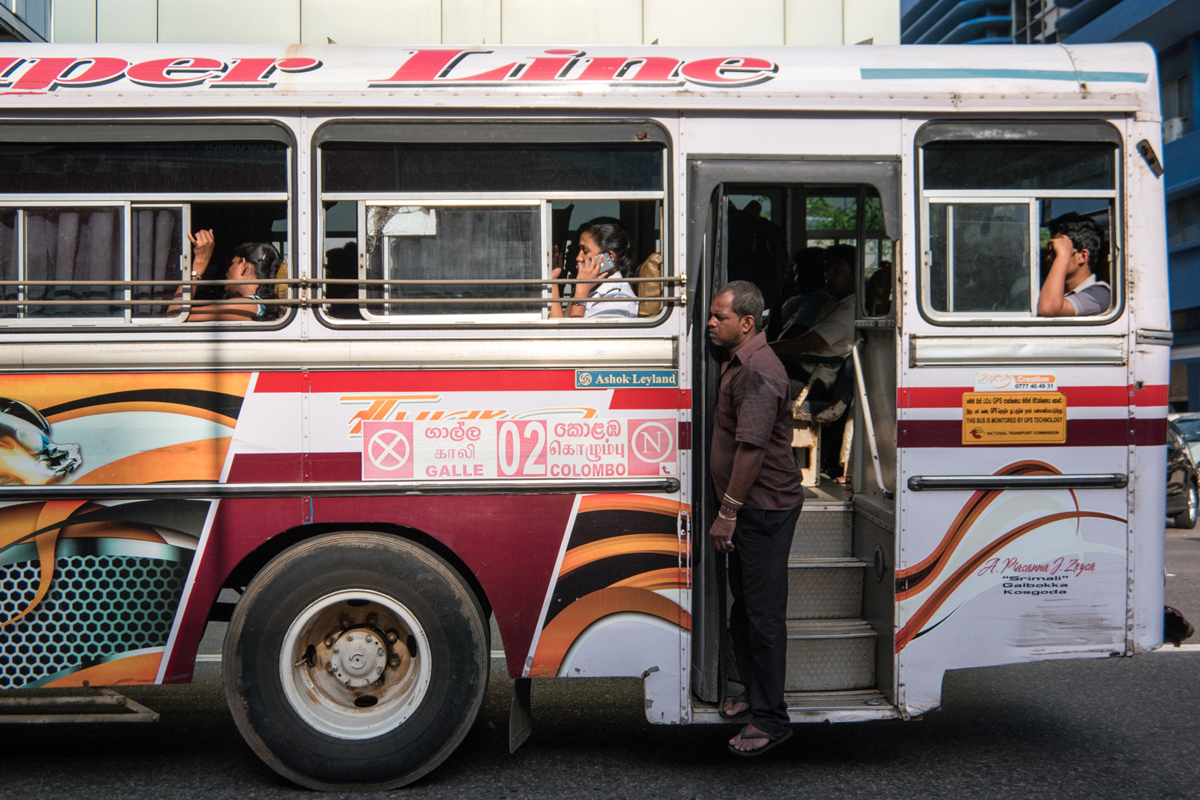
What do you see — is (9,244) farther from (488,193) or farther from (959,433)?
(959,433)

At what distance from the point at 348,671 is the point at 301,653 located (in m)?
0.21

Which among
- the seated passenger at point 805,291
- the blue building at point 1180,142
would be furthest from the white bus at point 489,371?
the blue building at point 1180,142

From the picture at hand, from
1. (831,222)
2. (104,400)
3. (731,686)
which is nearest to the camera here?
(104,400)

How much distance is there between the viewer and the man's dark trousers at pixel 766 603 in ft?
12.5

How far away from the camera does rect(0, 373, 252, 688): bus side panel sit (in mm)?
3723

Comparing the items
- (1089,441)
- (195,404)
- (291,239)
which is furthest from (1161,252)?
(195,404)

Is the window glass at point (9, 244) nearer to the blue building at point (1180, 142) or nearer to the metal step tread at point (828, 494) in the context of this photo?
the metal step tread at point (828, 494)

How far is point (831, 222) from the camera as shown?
5.32 m

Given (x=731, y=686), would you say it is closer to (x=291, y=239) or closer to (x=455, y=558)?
(x=455, y=558)

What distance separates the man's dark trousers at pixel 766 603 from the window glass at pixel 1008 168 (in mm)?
1587

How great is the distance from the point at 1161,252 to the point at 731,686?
8.80 ft

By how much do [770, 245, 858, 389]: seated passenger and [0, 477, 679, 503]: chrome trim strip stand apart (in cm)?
174

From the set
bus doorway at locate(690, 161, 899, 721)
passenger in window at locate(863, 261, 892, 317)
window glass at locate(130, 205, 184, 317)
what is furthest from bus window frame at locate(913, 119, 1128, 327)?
window glass at locate(130, 205, 184, 317)

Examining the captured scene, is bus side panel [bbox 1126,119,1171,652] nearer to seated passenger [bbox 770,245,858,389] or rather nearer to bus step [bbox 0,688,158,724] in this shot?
seated passenger [bbox 770,245,858,389]
